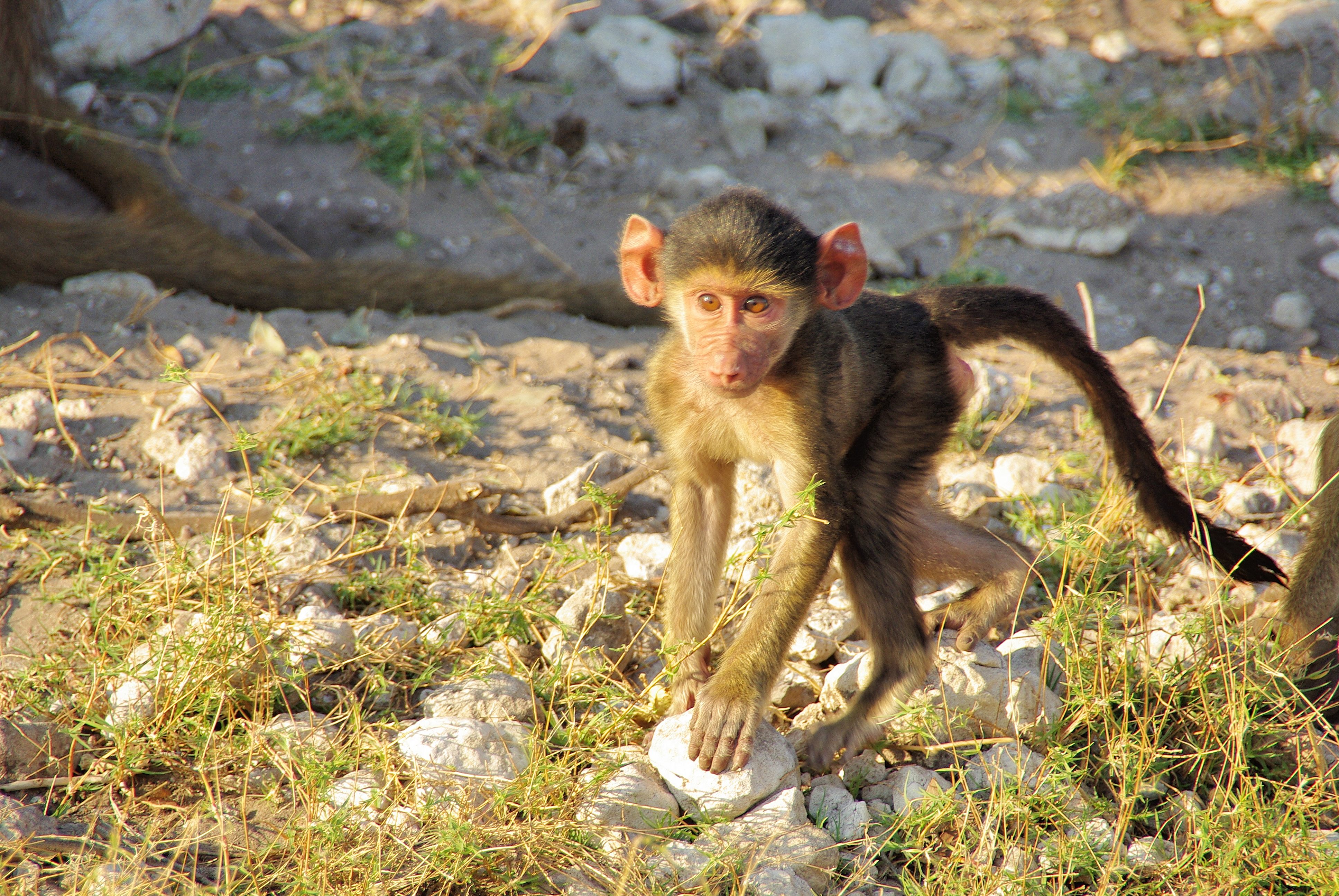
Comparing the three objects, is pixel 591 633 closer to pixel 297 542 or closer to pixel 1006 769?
pixel 297 542

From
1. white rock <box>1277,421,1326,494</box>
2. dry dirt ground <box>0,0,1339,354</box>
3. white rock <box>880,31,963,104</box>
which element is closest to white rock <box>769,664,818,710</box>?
white rock <box>1277,421,1326,494</box>

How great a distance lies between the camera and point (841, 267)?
9.19 feet

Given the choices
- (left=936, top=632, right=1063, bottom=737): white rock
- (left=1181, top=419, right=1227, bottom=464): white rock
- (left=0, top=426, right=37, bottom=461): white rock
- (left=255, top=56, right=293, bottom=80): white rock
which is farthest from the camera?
(left=255, top=56, right=293, bottom=80): white rock

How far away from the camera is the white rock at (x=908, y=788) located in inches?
98.7

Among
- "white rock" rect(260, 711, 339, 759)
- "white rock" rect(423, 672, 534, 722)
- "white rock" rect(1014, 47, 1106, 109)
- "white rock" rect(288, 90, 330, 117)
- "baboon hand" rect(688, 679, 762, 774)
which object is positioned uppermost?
"white rock" rect(1014, 47, 1106, 109)

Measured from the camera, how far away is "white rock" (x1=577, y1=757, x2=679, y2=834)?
2445 mm

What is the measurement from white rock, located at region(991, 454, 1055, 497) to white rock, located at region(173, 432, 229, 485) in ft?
9.08

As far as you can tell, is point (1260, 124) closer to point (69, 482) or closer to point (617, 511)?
point (617, 511)

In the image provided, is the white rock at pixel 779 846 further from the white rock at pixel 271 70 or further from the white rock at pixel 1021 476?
the white rock at pixel 271 70

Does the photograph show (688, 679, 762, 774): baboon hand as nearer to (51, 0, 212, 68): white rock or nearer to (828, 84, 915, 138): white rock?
(828, 84, 915, 138): white rock

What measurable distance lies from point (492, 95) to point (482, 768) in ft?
15.4

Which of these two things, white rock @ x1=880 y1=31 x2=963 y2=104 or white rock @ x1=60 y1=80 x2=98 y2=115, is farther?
white rock @ x1=880 y1=31 x2=963 y2=104

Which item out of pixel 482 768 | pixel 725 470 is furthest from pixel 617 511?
pixel 482 768

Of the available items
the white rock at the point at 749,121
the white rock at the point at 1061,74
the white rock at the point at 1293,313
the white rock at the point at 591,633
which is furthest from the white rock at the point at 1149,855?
the white rock at the point at 1061,74
